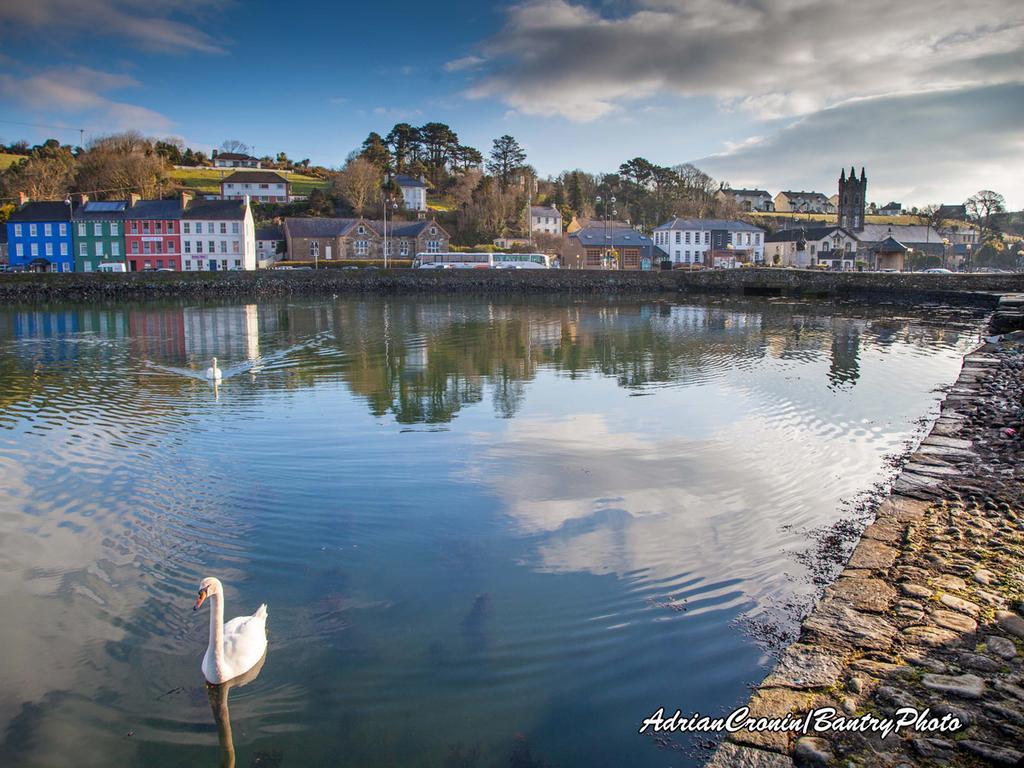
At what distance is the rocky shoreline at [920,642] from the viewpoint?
4.24 metres

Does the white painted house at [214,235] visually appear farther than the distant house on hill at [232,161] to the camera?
Answer: No

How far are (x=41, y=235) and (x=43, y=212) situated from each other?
94.3 inches

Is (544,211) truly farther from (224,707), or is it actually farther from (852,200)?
(224,707)

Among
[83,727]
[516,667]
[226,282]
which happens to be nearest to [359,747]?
[516,667]

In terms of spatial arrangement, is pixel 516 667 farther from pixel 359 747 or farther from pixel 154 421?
pixel 154 421

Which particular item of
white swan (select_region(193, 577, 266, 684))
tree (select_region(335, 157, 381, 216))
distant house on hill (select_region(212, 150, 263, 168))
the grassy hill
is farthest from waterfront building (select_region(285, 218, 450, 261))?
white swan (select_region(193, 577, 266, 684))

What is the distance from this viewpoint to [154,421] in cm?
1498

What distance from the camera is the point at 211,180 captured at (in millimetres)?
114875

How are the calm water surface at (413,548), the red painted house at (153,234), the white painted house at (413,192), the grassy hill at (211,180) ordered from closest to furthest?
1. the calm water surface at (413,548)
2. the red painted house at (153,234)
3. the white painted house at (413,192)
4. the grassy hill at (211,180)

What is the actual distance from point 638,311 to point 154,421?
34.0 m

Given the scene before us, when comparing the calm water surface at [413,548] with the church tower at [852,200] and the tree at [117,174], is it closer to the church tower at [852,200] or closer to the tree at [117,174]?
the tree at [117,174]

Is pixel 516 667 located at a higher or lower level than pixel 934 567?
lower

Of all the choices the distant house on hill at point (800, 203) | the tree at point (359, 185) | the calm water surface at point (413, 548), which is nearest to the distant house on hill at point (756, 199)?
the distant house on hill at point (800, 203)

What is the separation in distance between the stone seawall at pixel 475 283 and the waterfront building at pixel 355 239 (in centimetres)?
1800
